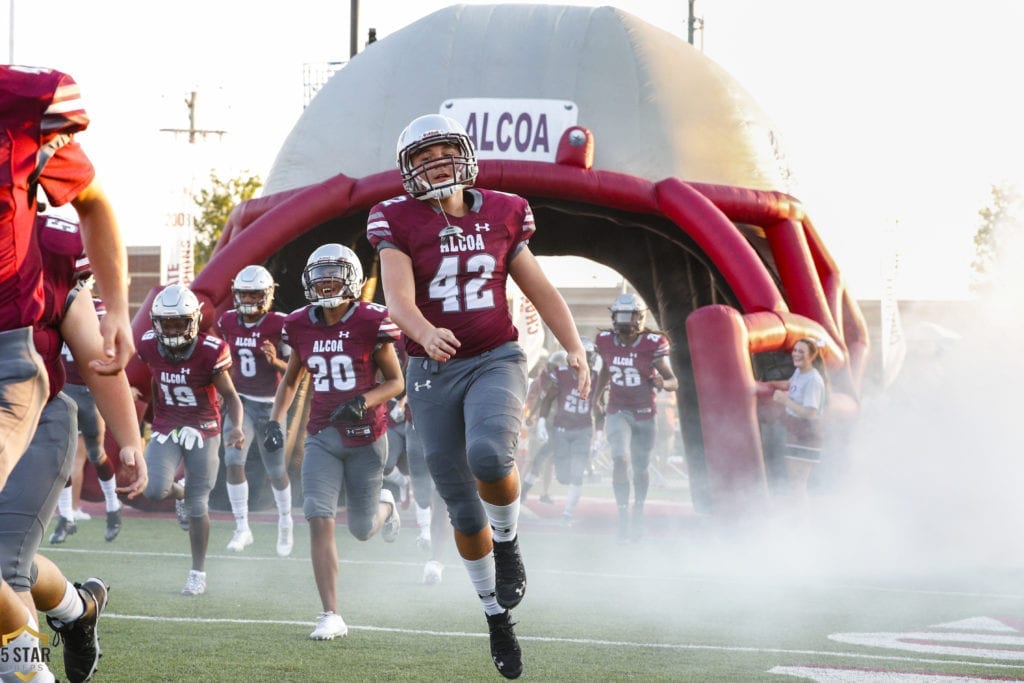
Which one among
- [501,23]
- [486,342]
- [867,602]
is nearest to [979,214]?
[501,23]

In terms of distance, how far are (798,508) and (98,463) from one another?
18.3 feet

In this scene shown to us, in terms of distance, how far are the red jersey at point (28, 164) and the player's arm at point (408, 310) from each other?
147 centimetres

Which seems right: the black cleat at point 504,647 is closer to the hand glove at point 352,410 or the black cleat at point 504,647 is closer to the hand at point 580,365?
the hand at point 580,365

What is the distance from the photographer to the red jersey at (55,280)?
422 cm

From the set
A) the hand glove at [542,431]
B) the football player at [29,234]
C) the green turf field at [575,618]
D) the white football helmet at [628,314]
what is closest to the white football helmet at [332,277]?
the green turf field at [575,618]

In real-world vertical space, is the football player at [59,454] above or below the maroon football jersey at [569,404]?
above

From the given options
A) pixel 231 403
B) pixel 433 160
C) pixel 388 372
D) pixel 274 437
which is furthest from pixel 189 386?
pixel 433 160

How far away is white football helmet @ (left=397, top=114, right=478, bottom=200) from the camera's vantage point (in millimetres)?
5188

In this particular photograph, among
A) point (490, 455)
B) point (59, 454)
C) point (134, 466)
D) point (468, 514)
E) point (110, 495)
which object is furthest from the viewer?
point (110, 495)

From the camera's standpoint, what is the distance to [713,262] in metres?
14.3

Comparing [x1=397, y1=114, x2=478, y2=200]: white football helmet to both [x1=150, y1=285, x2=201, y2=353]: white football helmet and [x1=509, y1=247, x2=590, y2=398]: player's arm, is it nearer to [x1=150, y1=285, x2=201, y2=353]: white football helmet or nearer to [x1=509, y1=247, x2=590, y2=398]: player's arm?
[x1=509, y1=247, x2=590, y2=398]: player's arm

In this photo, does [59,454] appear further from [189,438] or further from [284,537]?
[284,537]

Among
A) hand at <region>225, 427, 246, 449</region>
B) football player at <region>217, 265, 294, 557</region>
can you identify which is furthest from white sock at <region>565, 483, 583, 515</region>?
hand at <region>225, 427, 246, 449</region>

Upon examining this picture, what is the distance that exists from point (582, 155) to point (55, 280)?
10.0m
